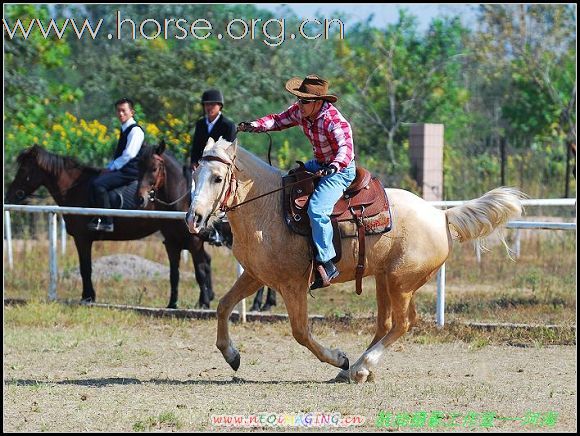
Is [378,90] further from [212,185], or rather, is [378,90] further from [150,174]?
[212,185]

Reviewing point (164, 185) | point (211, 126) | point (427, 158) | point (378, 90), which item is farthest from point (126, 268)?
point (378, 90)

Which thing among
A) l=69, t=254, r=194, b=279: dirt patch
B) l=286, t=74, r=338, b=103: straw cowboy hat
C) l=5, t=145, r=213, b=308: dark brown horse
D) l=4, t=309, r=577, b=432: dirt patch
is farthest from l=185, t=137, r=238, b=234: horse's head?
l=69, t=254, r=194, b=279: dirt patch

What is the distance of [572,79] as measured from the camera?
28047 mm

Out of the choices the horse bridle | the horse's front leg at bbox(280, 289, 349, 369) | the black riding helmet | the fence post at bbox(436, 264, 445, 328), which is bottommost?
the fence post at bbox(436, 264, 445, 328)

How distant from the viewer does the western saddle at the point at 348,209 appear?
8250 mm

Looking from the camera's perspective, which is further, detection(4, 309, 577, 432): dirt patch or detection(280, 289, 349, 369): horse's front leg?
detection(280, 289, 349, 369): horse's front leg

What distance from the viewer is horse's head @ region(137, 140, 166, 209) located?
12828mm

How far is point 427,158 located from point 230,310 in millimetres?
10516

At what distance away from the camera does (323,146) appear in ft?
27.5

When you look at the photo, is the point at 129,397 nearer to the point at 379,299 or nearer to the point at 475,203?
the point at 379,299

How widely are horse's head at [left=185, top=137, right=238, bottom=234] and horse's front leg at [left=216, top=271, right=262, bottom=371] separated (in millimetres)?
757

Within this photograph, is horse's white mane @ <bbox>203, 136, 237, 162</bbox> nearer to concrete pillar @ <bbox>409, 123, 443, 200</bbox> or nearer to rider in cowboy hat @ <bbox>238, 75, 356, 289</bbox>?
rider in cowboy hat @ <bbox>238, 75, 356, 289</bbox>

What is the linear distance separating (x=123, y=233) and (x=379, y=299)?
18.9 ft

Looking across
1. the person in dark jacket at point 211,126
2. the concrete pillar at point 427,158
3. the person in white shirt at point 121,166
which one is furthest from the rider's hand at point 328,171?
the concrete pillar at point 427,158
